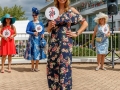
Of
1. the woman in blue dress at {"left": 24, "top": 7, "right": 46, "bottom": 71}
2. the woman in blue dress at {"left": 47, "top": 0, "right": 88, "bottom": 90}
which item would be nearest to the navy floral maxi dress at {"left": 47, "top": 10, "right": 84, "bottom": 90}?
the woman in blue dress at {"left": 47, "top": 0, "right": 88, "bottom": 90}

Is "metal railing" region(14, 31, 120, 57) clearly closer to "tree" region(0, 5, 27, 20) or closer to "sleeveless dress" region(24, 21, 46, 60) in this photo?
"sleeveless dress" region(24, 21, 46, 60)

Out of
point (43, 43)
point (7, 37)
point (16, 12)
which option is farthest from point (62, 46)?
point (16, 12)

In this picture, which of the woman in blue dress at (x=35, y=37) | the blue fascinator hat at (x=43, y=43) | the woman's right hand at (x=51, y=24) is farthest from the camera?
the blue fascinator hat at (x=43, y=43)

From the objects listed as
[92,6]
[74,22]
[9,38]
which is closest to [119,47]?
[9,38]

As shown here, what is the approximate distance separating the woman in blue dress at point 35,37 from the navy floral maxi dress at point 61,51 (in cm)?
413

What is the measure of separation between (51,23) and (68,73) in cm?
70

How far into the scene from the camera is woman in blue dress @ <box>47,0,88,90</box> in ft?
11.6

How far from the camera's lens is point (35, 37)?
785 cm

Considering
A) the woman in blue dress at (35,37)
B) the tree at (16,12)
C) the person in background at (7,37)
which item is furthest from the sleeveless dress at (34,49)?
the tree at (16,12)

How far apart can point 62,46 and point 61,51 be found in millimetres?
68

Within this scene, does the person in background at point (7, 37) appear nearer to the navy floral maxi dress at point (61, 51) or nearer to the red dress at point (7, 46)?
the red dress at point (7, 46)

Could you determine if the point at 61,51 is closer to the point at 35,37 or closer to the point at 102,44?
the point at 35,37

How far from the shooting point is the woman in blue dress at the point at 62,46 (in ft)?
11.6

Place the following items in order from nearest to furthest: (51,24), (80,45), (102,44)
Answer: (51,24) → (102,44) → (80,45)
